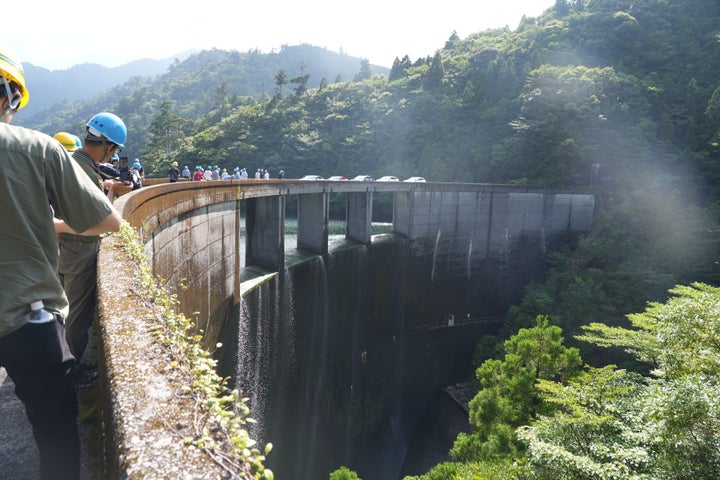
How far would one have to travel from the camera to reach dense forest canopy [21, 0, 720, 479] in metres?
7.18

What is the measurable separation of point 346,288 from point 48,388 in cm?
1656

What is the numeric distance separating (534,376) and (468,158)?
33.5 meters

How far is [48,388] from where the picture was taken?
171 centimetres

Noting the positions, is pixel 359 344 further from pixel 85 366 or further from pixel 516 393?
pixel 85 366

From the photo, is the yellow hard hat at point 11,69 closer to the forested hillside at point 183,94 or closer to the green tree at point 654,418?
the green tree at point 654,418

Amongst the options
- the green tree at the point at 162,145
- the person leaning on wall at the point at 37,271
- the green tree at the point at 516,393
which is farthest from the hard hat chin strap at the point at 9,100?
the green tree at the point at 162,145

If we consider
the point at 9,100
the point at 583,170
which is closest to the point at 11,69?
the point at 9,100

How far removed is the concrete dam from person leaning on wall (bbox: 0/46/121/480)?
2773 millimetres

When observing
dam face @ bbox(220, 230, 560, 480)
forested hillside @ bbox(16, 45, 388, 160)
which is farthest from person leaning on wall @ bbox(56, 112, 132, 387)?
forested hillside @ bbox(16, 45, 388, 160)

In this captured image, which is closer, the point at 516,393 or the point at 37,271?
the point at 37,271

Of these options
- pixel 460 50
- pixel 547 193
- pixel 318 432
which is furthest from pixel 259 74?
pixel 318 432

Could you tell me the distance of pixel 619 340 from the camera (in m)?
10.4

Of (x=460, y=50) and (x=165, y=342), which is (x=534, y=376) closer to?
(x=165, y=342)

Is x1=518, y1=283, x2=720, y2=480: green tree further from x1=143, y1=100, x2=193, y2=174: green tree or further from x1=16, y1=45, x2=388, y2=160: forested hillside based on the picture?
x1=16, y1=45, x2=388, y2=160: forested hillside
